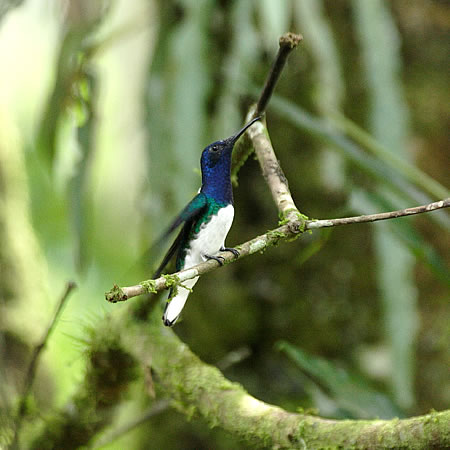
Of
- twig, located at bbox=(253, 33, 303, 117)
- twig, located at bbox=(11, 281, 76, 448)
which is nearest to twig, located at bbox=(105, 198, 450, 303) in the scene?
twig, located at bbox=(253, 33, 303, 117)

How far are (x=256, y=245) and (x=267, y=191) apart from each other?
1368 millimetres

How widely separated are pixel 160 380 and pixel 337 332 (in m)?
1.00

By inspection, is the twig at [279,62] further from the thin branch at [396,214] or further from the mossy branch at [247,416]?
the mossy branch at [247,416]

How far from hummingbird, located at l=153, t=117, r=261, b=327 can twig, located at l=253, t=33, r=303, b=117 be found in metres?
0.13

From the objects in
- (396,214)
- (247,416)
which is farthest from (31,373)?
(396,214)

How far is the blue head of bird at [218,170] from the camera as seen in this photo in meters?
0.60

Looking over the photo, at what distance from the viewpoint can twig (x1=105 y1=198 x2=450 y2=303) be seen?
42 centimetres

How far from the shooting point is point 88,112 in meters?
1.21

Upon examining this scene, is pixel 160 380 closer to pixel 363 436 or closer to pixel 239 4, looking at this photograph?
pixel 363 436

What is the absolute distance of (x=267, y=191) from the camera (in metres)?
1.88

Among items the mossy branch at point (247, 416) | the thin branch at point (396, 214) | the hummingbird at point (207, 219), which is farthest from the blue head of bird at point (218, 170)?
the mossy branch at point (247, 416)

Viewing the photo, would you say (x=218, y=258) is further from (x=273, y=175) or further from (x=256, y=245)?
(x=273, y=175)

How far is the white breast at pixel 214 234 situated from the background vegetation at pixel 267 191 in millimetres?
339

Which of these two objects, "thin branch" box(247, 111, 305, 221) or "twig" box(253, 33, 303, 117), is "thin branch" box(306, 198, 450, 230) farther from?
"twig" box(253, 33, 303, 117)
